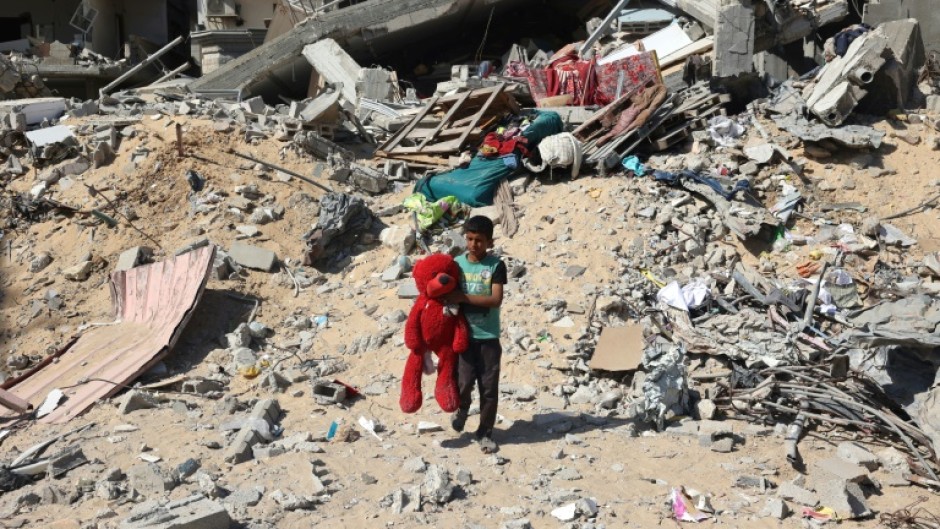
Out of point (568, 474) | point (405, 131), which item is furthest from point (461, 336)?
point (405, 131)

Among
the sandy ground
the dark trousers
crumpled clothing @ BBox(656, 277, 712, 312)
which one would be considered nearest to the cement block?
the sandy ground

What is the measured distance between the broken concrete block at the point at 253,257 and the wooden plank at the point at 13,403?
7.42ft

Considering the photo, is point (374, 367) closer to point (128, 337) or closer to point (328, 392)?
point (328, 392)

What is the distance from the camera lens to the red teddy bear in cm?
520

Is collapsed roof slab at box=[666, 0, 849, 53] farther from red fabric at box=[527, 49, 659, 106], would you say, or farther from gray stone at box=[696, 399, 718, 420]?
gray stone at box=[696, 399, 718, 420]

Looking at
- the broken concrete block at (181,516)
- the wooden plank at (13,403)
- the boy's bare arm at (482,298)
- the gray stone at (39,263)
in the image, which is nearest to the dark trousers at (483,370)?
the boy's bare arm at (482,298)

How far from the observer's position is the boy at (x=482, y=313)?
5207 mm

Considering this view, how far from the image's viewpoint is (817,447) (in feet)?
18.5

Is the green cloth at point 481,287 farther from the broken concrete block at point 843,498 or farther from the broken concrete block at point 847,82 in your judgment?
the broken concrete block at point 847,82

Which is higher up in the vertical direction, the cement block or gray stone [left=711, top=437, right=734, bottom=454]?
the cement block

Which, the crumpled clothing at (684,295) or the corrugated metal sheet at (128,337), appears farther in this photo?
the crumpled clothing at (684,295)

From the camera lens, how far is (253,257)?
333 inches

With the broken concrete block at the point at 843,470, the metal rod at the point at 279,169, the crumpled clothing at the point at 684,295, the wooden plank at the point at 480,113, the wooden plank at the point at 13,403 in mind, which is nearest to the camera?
the broken concrete block at the point at 843,470

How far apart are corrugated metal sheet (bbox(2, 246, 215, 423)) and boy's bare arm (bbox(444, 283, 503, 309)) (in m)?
2.79
